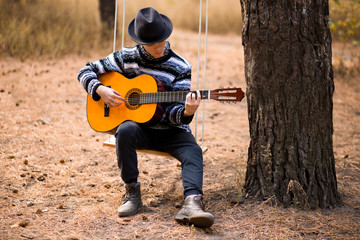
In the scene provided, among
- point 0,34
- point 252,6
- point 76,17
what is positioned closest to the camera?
point 252,6

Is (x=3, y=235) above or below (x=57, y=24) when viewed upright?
below

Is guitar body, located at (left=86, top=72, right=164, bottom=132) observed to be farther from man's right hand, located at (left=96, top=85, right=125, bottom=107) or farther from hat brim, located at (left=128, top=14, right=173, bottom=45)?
hat brim, located at (left=128, top=14, right=173, bottom=45)

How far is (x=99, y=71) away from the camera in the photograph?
3590 mm

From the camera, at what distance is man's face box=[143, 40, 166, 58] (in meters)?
3.34

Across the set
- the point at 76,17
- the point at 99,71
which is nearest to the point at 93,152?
the point at 99,71

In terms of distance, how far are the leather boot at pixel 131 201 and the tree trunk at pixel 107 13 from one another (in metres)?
7.38

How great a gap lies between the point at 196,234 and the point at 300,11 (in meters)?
1.73

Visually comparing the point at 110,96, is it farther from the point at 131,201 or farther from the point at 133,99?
the point at 131,201

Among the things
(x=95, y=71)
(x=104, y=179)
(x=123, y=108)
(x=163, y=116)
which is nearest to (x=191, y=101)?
(x=163, y=116)

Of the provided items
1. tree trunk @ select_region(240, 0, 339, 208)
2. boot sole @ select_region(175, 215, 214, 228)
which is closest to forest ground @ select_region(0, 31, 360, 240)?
boot sole @ select_region(175, 215, 214, 228)

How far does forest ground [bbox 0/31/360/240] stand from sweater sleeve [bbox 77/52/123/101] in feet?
3.04

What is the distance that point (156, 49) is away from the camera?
3357 mm

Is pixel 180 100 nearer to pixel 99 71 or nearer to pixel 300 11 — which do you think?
pixel 99 71

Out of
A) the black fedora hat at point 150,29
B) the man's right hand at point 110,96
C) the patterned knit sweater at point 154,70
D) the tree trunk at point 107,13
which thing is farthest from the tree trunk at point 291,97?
the tree trunk at point 107,13
